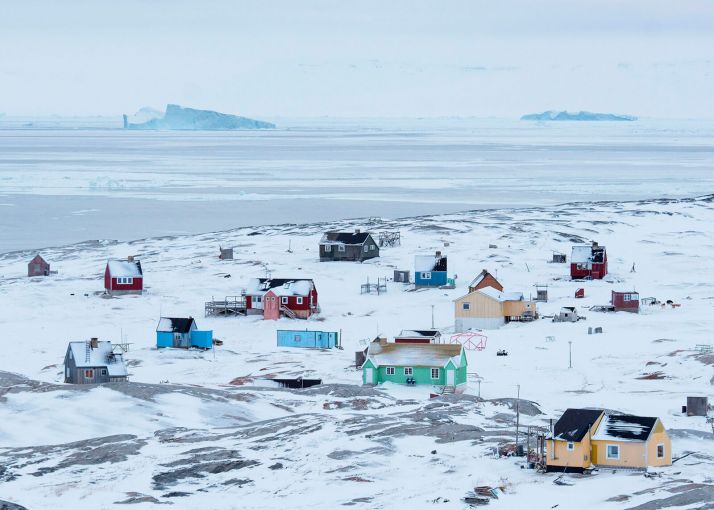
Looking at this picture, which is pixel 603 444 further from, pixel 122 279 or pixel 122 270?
pixel 122 270

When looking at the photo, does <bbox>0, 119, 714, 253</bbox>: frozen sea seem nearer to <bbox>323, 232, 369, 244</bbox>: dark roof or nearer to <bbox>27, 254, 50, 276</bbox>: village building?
<bbox>27, 254, 50, 276</bbox>: village building

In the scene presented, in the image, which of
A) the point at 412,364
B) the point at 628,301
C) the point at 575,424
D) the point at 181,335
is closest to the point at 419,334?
the point at 412,364

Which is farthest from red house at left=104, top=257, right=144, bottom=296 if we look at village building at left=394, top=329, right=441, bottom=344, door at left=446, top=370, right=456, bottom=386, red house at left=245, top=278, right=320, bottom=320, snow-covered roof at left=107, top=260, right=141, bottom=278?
door at left=446, top=370, right=456, bottom=386

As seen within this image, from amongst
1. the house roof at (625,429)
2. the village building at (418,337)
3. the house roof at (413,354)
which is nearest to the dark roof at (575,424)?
the house roof at (625,429)

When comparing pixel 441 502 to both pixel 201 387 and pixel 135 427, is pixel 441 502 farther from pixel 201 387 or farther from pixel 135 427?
pixel 201 387

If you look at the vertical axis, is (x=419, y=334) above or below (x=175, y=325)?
below

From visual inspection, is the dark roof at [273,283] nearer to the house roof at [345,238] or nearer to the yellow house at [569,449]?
the house roof at [345,238]
